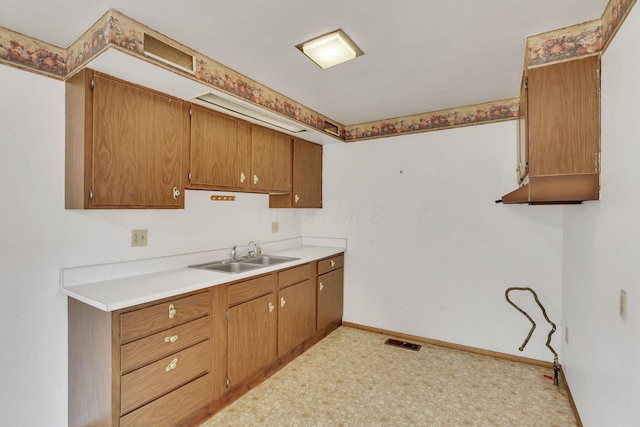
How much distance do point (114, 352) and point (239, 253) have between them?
1.55 metres

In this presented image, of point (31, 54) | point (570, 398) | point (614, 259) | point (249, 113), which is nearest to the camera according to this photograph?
point (614, 259)

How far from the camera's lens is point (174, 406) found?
192cm

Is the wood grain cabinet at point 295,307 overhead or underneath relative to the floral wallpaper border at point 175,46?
underneath

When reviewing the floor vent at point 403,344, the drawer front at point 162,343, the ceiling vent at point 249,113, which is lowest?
the floor vent at point 403,344

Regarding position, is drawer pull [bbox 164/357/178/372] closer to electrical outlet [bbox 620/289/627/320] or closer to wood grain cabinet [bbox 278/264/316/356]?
wood grain cabinet [bbox 278/264/316/356]

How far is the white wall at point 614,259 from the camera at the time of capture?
126 cm

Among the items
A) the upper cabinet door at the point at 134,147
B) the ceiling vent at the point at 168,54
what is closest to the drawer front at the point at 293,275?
the upper cabinet door at the point at 134,147

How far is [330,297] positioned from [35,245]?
2.62 m

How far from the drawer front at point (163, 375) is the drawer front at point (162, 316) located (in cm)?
20

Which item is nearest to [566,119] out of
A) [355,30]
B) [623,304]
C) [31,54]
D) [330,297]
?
[623,304]

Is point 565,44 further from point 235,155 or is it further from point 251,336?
point 251,336

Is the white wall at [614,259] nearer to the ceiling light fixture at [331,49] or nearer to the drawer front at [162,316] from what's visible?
the ceiling light fixture at [331,49]

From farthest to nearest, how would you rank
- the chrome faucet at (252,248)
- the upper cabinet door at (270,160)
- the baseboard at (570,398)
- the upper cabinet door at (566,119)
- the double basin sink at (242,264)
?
the chrome faucet at (252,248) → the upper cabinet door at (270,160) → the double basin sink at (242,264) → the baseboard at (570,398) → the upper cabinet door at (566,119)

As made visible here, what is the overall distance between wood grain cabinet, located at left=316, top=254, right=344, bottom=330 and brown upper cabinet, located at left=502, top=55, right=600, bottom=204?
2183mm
